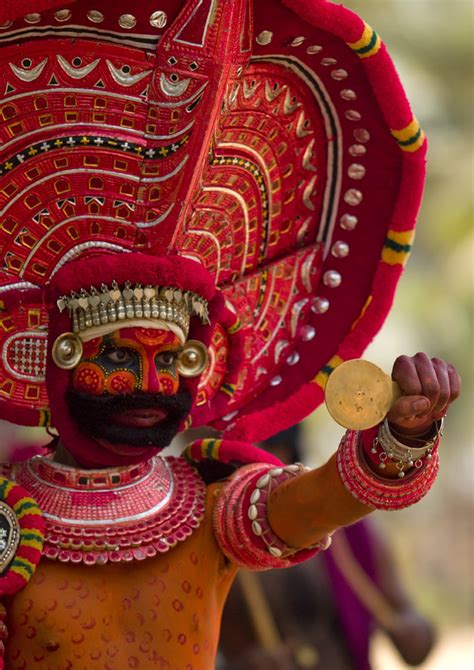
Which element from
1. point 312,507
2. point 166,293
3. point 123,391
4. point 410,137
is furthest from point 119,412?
point 410,137

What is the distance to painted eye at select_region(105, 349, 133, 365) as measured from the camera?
10.5 ft

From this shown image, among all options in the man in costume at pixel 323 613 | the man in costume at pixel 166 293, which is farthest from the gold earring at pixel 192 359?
the man in costume at pixel 323 613

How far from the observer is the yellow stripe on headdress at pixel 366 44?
10.4ft

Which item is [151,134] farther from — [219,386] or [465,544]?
[465,544]

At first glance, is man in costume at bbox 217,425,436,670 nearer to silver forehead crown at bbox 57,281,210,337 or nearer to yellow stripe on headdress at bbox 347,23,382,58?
silver forehead crown at bbox 57,281,210,337

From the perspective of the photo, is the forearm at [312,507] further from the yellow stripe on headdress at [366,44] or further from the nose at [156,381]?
the yellow stripe on headdress at [366,44]

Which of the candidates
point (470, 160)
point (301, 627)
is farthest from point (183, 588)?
point (470, 160)

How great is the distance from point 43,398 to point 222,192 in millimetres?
718

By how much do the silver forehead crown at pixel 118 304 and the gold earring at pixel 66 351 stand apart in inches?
1.2

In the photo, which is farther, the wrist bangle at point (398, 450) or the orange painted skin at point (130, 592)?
the orange painted skin at point (130, 592)

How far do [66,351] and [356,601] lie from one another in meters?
3.72

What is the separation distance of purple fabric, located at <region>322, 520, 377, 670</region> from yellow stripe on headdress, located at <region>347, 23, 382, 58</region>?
12.3ft

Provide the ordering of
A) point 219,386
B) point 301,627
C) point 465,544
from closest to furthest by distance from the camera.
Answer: point 219,386 < point 301,627 < point 465,544

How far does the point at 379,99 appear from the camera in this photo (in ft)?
10.9
